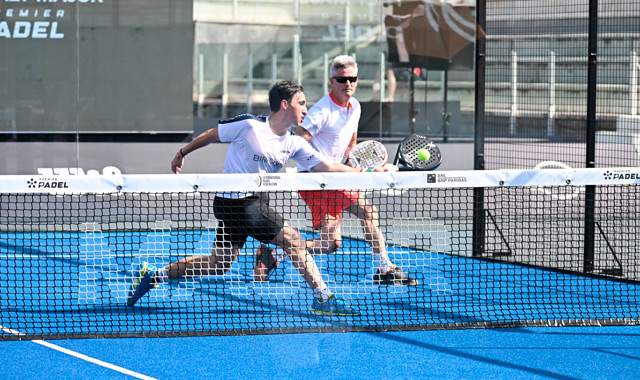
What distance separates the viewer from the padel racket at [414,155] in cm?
677

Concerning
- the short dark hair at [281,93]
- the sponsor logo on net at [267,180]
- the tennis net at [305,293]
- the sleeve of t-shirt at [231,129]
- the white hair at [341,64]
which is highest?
the white hair at [341,64]

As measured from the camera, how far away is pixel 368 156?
707cm

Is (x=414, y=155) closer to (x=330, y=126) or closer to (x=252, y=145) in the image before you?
(x=330, y=126)

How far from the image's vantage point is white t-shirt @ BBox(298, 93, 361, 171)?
22.8 feet

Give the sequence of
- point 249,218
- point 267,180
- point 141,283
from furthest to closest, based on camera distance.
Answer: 1. point 141,283
2. point 249,218
3. point 267,180

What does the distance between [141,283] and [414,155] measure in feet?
7.39

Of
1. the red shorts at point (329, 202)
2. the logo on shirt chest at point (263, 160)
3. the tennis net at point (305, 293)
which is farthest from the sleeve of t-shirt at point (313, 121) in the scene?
the logo on shirt chest at point (263, 160)

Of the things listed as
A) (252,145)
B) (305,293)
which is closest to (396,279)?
(305,293)

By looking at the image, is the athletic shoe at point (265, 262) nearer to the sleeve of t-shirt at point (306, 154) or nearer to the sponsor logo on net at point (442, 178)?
the sleeve of t-shirt at point (306, 154)

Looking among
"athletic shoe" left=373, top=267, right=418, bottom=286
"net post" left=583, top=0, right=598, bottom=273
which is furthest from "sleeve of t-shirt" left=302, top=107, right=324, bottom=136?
"net post" left=583, top=0, right=598, bottom=273

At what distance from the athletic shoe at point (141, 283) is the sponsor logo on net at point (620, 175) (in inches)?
127

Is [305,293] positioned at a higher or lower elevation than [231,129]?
lower

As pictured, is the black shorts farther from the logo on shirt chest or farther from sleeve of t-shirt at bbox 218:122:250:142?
sleeve of t-shirt at bbox 218:122:250:142

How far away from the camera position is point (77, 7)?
10.3 meters
